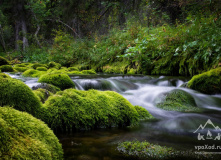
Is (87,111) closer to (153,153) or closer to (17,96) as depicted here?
(17,96)

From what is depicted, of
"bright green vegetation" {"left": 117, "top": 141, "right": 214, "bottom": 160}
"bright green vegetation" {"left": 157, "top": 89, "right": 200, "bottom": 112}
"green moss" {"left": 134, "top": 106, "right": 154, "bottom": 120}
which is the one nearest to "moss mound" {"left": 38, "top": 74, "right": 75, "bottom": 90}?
"green moss" {"left": 134, "top": 106, "right": 154, "bottom": 120}

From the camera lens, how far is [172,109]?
14.0 feet

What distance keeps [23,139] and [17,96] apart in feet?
4.04

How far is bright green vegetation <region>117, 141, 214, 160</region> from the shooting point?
6.42 ft

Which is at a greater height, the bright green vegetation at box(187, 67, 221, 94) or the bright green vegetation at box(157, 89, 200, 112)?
the bright green vegetation at box(187, 67, 221, 94)

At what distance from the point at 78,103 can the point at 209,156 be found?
6.44 feet

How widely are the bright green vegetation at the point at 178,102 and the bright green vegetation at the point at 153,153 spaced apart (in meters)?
2.29

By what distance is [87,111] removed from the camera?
2963mm

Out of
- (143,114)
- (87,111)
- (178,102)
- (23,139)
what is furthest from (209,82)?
(23,139)

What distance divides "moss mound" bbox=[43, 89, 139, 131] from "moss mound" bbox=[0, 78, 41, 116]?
0.85 feet

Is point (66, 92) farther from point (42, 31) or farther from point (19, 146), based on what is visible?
point (42, 31)

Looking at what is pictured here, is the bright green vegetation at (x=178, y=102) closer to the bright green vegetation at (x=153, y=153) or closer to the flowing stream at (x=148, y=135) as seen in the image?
the flowing stream at (x=148, y=135)

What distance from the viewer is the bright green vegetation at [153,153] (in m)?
1.96

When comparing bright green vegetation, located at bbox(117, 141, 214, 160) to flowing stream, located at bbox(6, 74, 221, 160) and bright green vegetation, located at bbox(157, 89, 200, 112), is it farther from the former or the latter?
bright green vegetation, located at bbox(157, 89, 200, 112)
